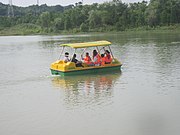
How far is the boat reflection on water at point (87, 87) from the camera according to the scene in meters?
14.7

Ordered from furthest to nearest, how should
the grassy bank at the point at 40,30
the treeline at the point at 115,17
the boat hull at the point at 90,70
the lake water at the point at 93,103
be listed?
the treeline at the point at 115,17 → the grassy bank at the point at 40,30 → the boat hull at the point at 90,70 → the lake water at the point at 93,103

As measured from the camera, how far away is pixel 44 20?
10106 centimetres

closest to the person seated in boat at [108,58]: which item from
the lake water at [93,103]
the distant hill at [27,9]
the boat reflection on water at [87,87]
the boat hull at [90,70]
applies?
the boat hull at [90,70]

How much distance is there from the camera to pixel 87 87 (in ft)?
56.5

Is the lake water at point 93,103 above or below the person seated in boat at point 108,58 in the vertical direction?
below

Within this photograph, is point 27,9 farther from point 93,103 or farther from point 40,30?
point 93,103

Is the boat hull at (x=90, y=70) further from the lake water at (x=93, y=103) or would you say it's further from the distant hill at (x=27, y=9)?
the distant hill at (x=27, y=9)

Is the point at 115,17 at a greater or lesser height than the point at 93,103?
greater

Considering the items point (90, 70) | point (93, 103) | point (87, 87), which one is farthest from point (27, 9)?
point (93, 103)

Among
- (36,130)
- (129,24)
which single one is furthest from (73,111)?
(129,24)

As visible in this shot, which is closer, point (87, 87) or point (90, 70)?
point (87, 87)

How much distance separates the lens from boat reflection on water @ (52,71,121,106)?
48.1ft

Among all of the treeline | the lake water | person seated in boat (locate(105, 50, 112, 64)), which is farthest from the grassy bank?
the lake water

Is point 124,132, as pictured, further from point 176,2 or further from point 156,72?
point 176,2
